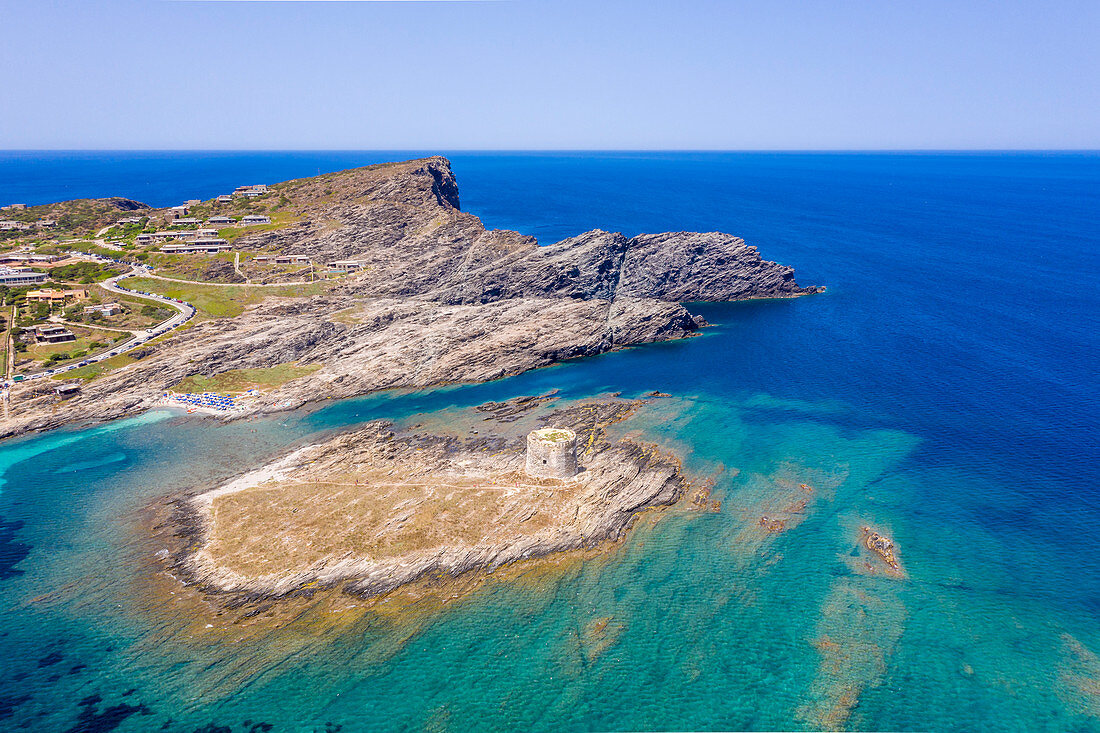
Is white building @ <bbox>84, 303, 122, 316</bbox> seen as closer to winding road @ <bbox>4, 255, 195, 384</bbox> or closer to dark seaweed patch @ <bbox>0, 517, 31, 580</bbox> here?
winding road @ <bbox>4, 255, 195, 384</bbox>

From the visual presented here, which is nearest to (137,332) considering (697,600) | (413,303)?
(413,303)

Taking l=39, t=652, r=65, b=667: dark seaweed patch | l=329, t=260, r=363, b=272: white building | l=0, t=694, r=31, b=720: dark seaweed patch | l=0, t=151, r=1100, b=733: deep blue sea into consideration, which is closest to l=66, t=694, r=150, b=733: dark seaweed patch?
l=0, t=151, r=1100, b=733: deep blue sea

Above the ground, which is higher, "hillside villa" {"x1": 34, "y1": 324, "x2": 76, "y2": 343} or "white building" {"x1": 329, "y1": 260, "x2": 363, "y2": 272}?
"white building" {"x1": 329, "y1": 260, "x2": 363, "y2": 272}

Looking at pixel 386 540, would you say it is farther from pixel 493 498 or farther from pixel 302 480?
pixel 302 480

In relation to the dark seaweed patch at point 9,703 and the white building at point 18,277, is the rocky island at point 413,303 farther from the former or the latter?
the dark seaweed patch at point 9,703

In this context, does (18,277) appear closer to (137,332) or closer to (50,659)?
(137,332)

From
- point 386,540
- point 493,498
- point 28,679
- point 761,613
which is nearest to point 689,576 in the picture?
point 761,613
